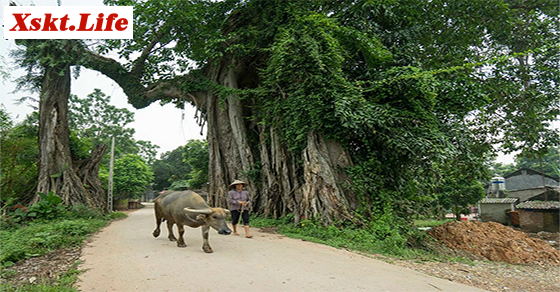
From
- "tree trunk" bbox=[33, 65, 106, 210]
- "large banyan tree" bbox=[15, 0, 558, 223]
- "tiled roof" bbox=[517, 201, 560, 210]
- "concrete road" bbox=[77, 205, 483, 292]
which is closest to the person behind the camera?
"concrete road" bbox=[77, 205, 483, 292]

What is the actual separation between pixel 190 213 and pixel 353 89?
15.8ft

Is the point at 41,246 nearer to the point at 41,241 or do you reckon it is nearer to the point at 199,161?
the point at 41,241

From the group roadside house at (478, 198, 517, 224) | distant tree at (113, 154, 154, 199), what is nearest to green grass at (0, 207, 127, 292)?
distant tree at (113, 154, 154, 199)

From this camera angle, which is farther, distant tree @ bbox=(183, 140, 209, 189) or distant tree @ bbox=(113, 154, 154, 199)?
distant tree @ bbox=(113, 154, 154, 199)

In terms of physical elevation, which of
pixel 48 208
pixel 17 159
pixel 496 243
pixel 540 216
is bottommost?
pixel 540 216

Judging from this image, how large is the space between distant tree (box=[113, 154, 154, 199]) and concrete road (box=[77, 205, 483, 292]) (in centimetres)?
1781

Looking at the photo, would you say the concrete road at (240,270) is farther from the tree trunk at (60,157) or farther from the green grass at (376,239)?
the tree trunk at (60,157)

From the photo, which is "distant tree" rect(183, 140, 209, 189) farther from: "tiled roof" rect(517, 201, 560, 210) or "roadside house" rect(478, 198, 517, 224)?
"roadside house" rect(478, 198, 517, 224)

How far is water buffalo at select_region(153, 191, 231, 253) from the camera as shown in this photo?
5.08m

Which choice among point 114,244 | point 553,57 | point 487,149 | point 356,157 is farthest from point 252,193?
point 553,57

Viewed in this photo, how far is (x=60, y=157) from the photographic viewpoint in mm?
11547

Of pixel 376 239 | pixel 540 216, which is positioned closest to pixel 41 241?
pixel 376 239

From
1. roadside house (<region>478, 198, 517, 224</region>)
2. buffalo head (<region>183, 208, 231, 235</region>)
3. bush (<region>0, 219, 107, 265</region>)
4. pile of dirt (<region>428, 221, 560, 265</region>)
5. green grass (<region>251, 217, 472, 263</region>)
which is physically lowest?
roadside house (<region>478, 198, 517, 224</region>)

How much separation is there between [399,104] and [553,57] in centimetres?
601
